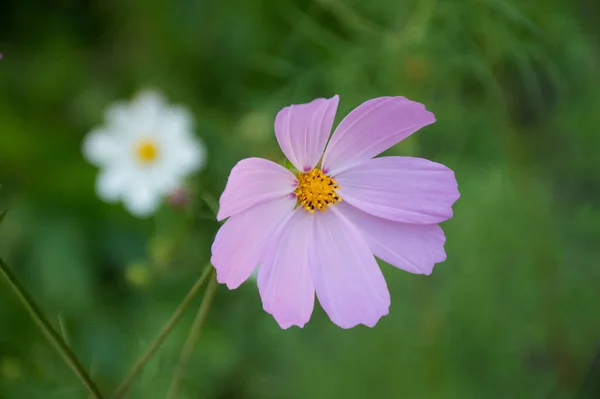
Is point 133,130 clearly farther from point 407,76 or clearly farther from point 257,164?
point 257,164

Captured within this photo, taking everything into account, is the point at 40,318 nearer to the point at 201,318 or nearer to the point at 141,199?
the point at 201,318

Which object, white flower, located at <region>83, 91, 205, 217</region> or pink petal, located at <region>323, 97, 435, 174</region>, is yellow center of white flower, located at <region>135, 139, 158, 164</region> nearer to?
white flower, located at <region>83, 91, 205, 217</region>

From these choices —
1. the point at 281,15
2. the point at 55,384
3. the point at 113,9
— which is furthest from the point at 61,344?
the point at 113,9

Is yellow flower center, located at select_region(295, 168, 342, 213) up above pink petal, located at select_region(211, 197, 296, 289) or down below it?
above

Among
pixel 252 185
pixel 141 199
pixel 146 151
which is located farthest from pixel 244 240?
pixel 146 151

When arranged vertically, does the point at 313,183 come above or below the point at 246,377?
above

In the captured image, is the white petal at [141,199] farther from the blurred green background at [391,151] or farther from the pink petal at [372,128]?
the pink petal at [372,128]

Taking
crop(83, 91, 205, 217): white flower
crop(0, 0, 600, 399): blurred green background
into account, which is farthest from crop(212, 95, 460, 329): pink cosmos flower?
crop(83, 91, 205, 217): white flower
